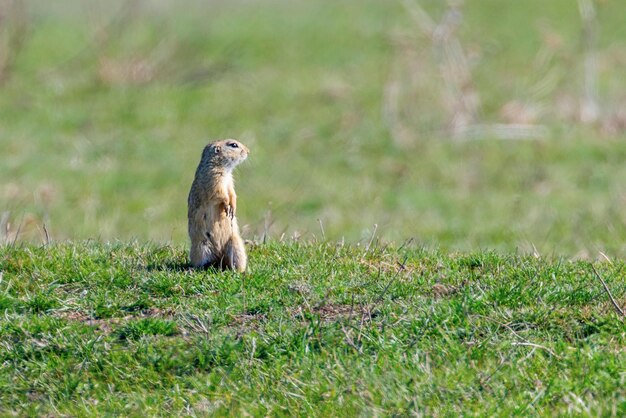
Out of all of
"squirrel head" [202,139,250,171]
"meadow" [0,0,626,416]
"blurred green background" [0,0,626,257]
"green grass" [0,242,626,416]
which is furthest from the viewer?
"blurred green background" [0,0,626,257]

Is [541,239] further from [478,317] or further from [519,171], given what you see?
[478,317]

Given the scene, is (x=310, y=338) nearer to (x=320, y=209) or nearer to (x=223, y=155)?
(x=223, y=155)

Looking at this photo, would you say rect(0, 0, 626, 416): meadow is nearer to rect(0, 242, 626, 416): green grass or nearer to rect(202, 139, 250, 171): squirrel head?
rect(0, 242, 626, 416): green grass

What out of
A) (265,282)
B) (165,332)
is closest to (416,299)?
(265,282)

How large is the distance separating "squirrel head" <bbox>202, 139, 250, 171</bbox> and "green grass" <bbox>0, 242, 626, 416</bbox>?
71cm

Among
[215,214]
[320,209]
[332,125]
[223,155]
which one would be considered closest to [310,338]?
[215,214]

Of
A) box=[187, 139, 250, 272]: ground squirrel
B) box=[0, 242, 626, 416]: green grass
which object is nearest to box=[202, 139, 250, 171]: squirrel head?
box=[187, 139, 250, 272]: ground squirrel

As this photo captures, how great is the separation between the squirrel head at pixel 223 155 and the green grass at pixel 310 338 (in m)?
0.71

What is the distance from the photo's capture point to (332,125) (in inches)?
770

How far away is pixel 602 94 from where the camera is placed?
66.6ft

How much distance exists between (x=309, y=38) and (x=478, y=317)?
1822cm

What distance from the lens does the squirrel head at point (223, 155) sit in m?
7.84

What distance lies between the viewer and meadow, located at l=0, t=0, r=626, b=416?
6395 millimetres

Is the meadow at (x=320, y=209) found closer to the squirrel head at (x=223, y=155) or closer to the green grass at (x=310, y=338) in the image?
the green grass at (x=310, y=338)
